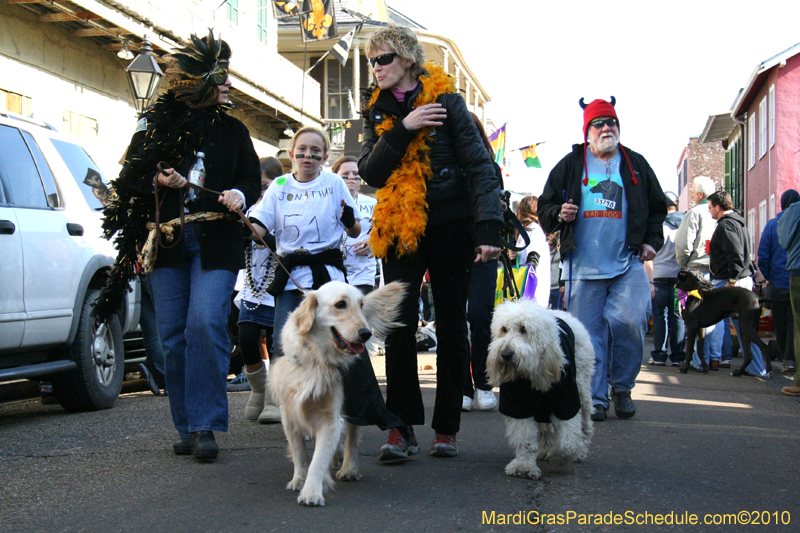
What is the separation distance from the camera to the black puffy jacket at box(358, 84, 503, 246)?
14.0ft

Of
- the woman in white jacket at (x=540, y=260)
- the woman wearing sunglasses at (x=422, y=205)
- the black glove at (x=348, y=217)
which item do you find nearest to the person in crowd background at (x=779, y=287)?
the woman in white jacket at (x=540, y=260)

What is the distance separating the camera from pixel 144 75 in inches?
478

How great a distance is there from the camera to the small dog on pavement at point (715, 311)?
31.6 feet

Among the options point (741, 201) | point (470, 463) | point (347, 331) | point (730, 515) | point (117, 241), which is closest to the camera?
point (730, 515)

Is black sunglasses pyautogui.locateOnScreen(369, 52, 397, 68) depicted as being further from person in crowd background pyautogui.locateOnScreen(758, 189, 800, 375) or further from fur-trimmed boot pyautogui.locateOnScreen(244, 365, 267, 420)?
person in crowd background pyautogui.locateOnScreen(758, 189, 800, 375)

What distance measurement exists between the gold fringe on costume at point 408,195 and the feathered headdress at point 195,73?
101 cm

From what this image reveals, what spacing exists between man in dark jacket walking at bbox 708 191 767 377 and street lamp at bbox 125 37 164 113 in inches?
323

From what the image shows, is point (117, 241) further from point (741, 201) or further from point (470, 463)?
point (741, 201)

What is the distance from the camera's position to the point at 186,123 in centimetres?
455

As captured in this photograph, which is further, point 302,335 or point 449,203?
point 449,203

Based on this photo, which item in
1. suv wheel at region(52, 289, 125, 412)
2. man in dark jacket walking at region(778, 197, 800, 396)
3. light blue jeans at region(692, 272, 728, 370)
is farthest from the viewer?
light blue jeans at region(692, 272, 728, 370)

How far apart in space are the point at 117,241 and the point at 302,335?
158 cm

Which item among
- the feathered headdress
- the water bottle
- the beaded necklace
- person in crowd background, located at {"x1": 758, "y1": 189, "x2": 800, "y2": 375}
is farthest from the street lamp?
person in crowd background, located at {"x1": 758, "y1": 189, "x2": 800, "y2": 375}

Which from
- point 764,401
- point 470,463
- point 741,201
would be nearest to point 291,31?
point 741,201
